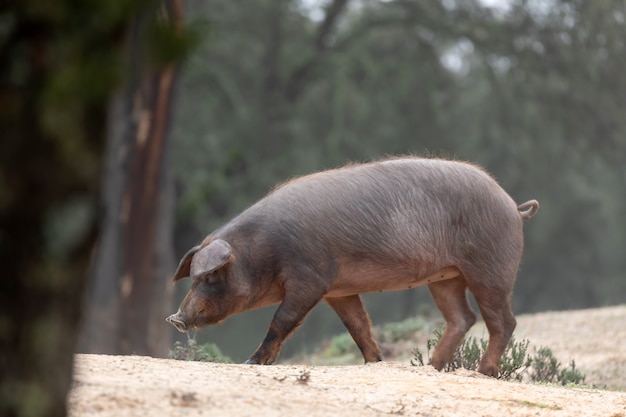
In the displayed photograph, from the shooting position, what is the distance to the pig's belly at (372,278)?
27.2 ft

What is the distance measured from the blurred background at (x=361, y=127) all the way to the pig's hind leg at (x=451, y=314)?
14.7 feet

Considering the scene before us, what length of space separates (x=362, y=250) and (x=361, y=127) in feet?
55.8

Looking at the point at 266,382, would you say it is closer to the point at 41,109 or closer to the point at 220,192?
the point at 41,109

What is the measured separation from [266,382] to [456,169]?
3794 millimetres

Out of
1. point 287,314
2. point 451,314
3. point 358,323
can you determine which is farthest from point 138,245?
point 287,314

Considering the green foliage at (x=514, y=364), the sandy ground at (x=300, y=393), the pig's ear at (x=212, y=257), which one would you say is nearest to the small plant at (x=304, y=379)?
the sandy ground at (x=300, y=393)

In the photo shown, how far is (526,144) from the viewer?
26391mm

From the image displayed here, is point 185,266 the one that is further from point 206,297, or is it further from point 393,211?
point 393,211

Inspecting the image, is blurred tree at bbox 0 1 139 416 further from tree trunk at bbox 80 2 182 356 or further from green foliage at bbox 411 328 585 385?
tree trunk at bbox 80 2 182 356

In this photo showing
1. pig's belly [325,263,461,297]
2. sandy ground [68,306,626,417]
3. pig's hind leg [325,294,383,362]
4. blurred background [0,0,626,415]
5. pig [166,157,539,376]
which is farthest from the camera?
blurred background [0,0,626,415]

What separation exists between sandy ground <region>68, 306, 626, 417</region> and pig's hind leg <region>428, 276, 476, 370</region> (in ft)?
2.74

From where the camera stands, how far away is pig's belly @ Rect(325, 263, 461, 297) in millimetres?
8281

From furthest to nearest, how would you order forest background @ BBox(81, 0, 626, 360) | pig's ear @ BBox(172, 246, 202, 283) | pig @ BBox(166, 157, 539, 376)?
forest background @ BBox(81, 0, 626, 360)
pig's ear @ BBox(172, 246, 202, 283)
pig @ BBox(166, 157, 539, 376)

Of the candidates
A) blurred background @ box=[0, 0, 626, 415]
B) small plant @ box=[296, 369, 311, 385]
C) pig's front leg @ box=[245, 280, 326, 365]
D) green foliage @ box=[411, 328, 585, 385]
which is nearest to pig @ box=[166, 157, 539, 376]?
pig's front leg @ box=[245, 280, 326, 365]
